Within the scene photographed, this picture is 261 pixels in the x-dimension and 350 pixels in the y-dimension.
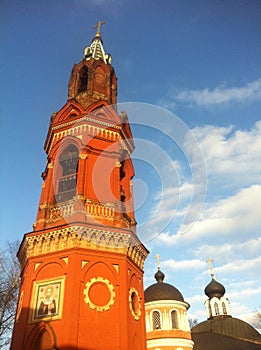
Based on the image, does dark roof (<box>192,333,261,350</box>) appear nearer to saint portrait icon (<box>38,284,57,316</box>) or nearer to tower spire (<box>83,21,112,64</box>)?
saint portrait icon (<box>38,284,57,316</box>)

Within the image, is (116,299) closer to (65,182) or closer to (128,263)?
(128,263)

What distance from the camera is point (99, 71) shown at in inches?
941

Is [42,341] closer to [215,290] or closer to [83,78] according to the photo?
[83,78]

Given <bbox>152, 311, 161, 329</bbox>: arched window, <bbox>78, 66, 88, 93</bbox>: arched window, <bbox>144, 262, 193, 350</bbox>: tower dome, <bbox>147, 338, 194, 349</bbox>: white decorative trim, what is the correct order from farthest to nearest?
<bbox>152, 311, 161, 329</bbox>: arched window → <bbox>144, 262, 193, 350</bbox>: tower dome → <bbox>147, 338, 194, 349</bbox>: white decorative trim → <bbox>78, 66, 88, 93</bbox>: arched window

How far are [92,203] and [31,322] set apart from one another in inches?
228

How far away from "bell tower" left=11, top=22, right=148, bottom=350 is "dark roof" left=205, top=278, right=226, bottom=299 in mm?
34088

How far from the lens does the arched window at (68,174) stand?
17.7m

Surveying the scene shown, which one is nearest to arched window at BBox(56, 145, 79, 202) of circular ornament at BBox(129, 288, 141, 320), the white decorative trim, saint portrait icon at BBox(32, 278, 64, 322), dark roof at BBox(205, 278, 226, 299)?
saint portrait icon at BBox(32, 278, 64, 322)

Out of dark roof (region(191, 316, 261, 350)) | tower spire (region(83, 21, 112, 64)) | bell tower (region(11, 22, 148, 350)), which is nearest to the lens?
bell tower (region(11, 22, 148, 350))

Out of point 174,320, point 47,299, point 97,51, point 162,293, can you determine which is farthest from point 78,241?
point 162,293

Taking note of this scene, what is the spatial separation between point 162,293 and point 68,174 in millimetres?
20635

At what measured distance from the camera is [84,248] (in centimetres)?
1466

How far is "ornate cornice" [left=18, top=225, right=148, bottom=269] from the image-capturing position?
1480 centimetres

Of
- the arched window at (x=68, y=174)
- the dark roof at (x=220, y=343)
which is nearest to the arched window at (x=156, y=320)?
the dark roof at (x=220, y=343)
